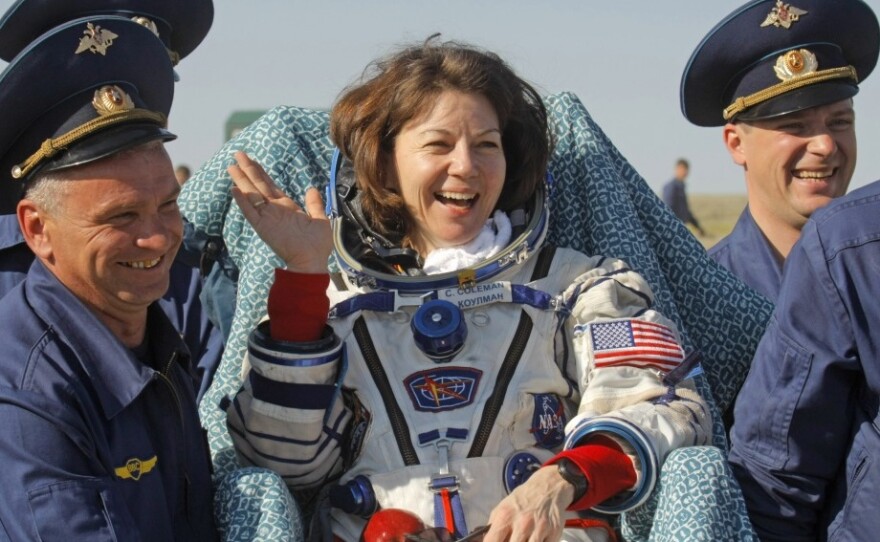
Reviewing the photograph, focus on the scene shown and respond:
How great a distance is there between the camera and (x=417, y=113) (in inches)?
156

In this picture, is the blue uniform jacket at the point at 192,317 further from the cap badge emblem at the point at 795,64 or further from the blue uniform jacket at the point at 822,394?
the cap badge emblem at the point at 795,64

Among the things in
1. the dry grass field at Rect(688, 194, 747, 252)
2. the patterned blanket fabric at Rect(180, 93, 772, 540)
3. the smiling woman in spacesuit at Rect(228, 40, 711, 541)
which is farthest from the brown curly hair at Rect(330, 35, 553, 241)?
the dry grass field at Rect(688, 194, 747, 252)

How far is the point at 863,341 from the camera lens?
3316 millimetres

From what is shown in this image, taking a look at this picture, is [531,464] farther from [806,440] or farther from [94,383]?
[94,383]

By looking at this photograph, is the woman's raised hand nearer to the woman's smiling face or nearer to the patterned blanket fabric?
the woman's smiling face

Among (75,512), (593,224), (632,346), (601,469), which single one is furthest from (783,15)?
(75,512)

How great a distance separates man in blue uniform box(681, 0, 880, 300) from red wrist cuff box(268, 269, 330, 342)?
1959mm

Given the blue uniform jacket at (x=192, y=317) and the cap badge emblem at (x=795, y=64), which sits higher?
the cap badge emblem at (x=795, y=64)

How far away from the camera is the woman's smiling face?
3.89m

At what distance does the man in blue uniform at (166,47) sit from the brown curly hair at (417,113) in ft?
1.87

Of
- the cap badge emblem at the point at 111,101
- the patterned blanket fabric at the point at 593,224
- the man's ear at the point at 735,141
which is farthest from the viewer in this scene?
the man's ear at the point at 735,141

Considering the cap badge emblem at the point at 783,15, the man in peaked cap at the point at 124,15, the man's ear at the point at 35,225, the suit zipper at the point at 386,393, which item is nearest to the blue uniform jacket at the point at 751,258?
the cap badge emblem at the point at 783,15

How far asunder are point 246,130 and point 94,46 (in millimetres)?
1141

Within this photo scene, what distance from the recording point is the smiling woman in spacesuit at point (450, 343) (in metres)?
3.50
